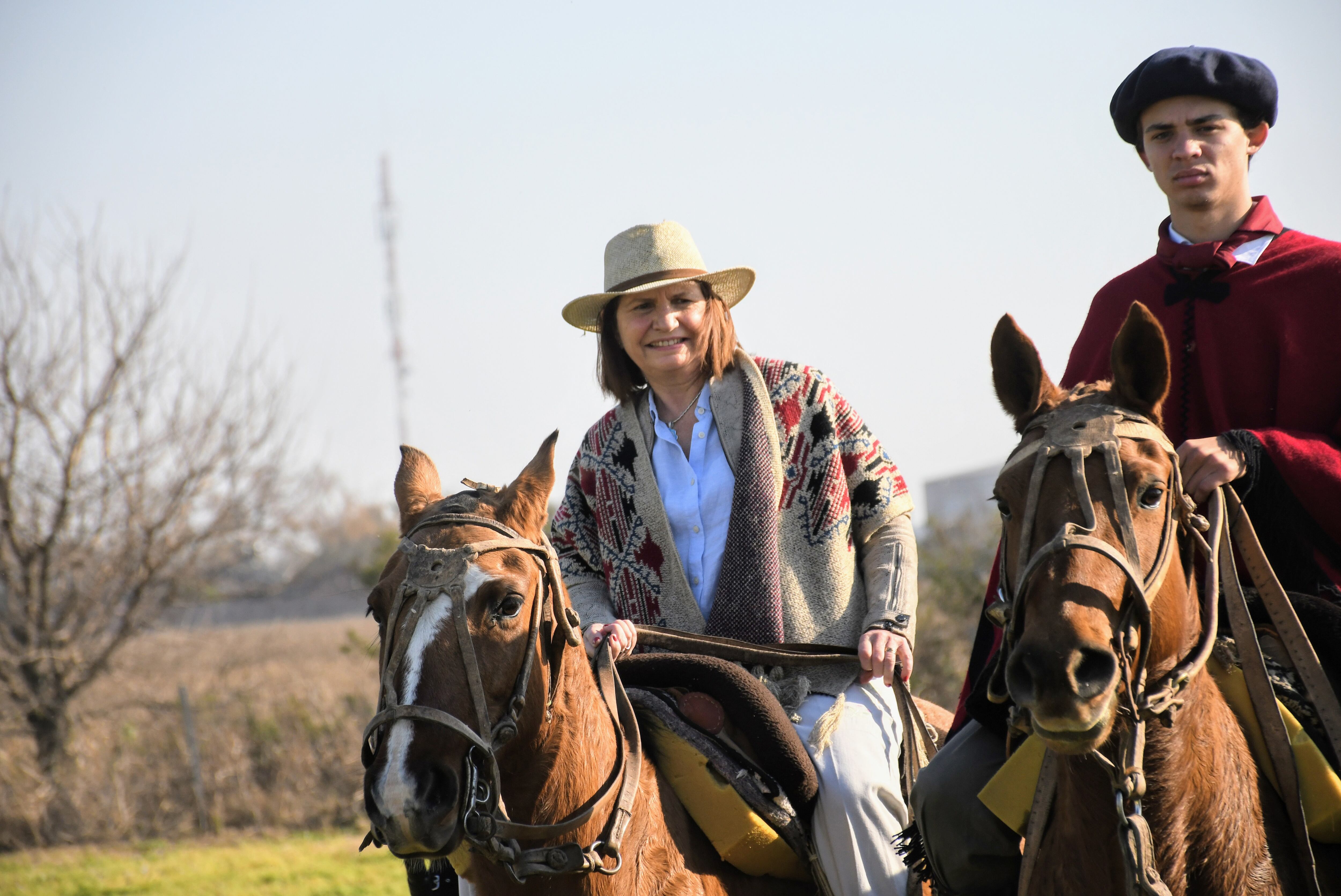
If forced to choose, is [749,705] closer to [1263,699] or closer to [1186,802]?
[1186,802]

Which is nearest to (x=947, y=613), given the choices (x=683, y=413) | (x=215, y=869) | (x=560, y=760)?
(x=215, y=869)

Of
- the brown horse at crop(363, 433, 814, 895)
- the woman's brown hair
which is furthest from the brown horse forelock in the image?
the woman's brown hair

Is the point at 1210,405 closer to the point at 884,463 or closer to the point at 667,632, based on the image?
the point at 884,463

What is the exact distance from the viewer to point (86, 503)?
1204cm

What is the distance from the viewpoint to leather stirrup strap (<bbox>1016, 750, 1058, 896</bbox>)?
2.75m

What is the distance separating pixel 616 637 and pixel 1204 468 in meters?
1.74

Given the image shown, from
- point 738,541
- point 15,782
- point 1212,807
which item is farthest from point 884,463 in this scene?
point 15,782

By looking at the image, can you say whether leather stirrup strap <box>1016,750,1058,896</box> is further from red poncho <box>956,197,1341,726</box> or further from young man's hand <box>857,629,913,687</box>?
young man's hand <box>857,629,913,687</box>

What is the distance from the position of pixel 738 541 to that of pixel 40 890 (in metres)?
7.76

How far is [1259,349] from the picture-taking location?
3.19 metres

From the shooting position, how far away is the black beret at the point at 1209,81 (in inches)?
128

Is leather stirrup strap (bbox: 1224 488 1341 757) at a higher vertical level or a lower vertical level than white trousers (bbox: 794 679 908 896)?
higher

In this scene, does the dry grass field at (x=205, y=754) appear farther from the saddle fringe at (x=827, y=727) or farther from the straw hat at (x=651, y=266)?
the saddle fringe at (x=827, y=727)

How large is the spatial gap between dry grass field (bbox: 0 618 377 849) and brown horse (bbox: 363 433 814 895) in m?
8.13
